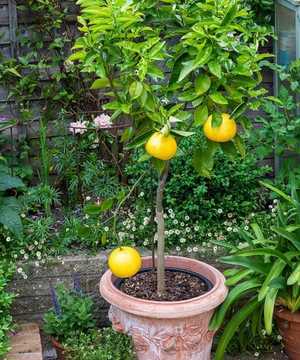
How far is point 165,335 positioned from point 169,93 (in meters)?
1.12

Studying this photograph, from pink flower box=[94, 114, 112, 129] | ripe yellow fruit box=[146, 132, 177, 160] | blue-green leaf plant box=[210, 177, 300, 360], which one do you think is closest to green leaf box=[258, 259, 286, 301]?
blue-green leaf plant box=[210, 177, 300, 360]

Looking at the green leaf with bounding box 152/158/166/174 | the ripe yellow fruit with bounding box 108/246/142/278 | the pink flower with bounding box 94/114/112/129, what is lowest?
the ripe yellow fruit with bounding box 108/246/142/278

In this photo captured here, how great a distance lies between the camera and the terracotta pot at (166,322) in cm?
318

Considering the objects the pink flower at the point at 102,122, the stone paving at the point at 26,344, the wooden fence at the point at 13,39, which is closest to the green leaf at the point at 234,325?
the stone paving at the point at 26,344

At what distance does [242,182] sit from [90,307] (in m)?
1.20

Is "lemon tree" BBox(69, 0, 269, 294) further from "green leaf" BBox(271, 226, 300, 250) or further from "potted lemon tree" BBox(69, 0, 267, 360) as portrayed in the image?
"green leaf" BBox(271, 226, 300, 250)

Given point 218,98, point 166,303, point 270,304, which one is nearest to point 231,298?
point 270,304

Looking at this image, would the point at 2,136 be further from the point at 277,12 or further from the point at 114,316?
the point at 277,12

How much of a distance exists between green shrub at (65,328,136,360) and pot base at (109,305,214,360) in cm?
5

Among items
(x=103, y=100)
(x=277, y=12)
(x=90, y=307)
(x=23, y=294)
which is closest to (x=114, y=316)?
(x=90, y=307)

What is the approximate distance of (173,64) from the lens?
9.93 ft

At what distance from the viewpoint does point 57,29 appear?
15.2ft

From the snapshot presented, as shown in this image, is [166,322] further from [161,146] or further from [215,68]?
[215,68]

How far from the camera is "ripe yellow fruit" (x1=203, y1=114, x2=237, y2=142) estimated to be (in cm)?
291
